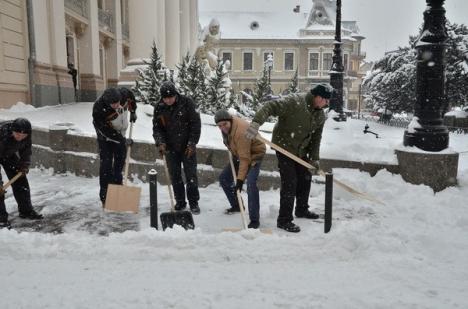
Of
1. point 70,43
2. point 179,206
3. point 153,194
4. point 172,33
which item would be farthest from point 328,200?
point 172,33

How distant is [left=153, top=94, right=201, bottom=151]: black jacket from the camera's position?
542 centimetres

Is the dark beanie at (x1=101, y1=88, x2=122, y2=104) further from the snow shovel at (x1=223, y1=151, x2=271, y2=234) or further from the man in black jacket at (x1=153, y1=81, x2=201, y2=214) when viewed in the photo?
the snow shovel at (x1=223, y1=151, x2=271, y2=234)

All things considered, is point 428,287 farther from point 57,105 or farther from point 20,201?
point 57,105

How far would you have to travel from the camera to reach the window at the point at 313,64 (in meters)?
54.5

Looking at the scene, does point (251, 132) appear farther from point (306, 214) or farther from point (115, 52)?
point (115, 52)

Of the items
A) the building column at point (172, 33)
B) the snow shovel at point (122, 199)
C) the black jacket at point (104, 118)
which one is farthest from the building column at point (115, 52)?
the snow shovel at point (122, 199)

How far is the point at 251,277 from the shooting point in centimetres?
354

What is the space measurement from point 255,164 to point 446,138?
3203mm

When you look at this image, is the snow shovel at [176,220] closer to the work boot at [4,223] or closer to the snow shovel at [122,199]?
the snow shovel at [122,199]

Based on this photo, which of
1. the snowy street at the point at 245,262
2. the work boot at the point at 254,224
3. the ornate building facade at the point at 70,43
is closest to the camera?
the snowy street at the point at 245,262

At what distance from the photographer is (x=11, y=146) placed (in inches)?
194

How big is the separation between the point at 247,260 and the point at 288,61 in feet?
176

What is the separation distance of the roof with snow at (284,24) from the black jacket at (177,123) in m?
52.0

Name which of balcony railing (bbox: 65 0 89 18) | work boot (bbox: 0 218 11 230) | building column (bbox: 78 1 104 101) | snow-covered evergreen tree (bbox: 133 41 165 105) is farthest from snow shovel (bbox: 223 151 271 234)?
building column (bbox: 78 1 104 101)
